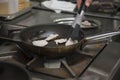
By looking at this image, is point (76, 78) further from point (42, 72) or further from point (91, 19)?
point (91, 19)

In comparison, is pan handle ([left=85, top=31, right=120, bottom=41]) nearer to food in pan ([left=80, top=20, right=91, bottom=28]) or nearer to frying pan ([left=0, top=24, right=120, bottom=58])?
frying pan ([left=0, top=24, right=120, bottom=58])

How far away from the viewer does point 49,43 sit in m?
0.85

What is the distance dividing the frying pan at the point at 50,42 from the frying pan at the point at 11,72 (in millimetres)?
106

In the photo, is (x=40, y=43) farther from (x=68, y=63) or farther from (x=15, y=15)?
(x=15, y=15)

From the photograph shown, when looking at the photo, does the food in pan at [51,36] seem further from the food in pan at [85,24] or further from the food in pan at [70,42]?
the food in pan at [85,24]

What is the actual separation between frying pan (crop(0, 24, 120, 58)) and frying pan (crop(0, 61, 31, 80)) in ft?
0.35

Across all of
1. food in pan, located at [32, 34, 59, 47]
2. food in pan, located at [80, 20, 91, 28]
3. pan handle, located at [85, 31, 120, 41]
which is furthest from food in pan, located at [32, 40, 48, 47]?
food in pan, located at [80, 20, 91, 28]

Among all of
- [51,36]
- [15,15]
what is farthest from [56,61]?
[15,15]

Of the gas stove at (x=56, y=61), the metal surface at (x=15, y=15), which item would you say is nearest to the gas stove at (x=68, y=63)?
the gas stove at (x=56, y=61)

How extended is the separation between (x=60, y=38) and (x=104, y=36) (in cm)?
16

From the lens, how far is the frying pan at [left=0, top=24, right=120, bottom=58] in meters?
0.74

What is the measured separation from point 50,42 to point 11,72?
22cm

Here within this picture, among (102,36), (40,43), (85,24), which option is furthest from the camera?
(85,24)

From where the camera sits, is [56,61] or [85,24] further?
[85,24]
